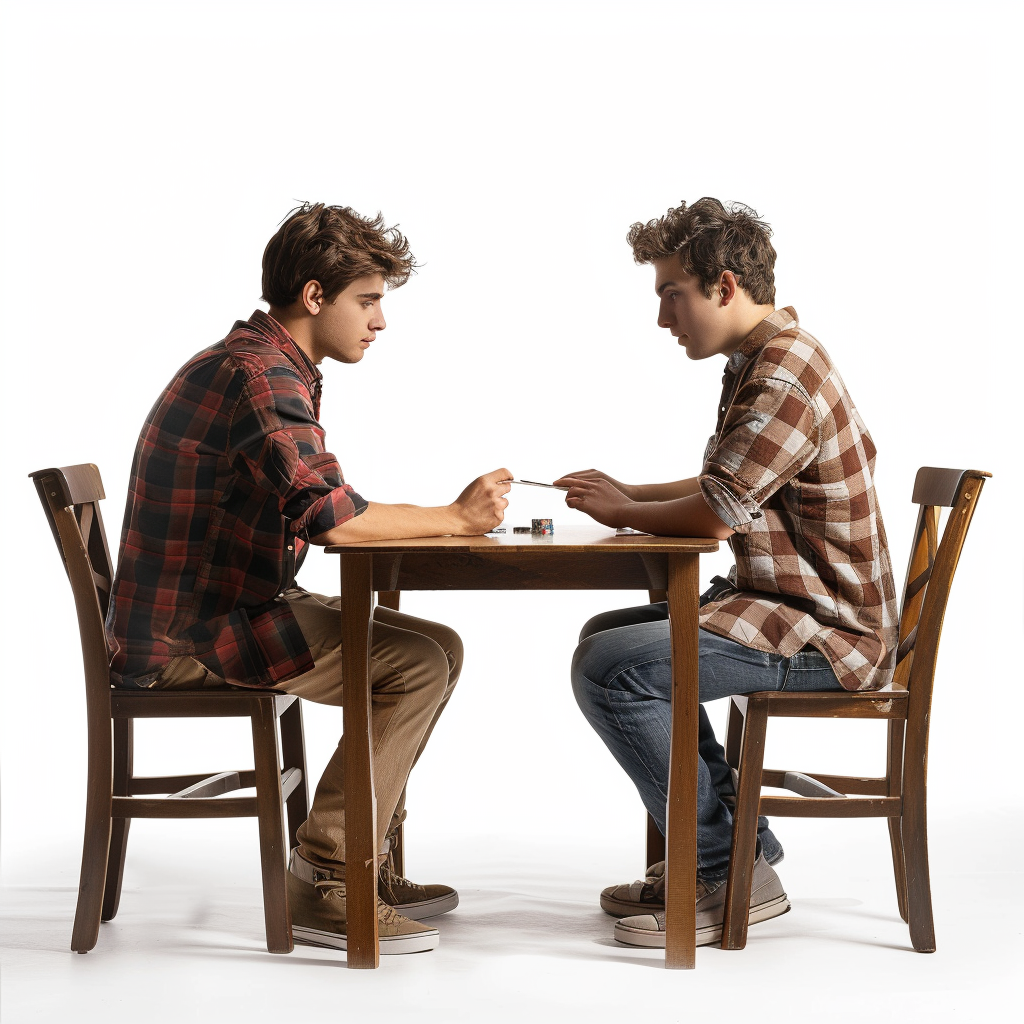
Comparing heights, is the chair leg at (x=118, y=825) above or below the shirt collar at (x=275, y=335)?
below

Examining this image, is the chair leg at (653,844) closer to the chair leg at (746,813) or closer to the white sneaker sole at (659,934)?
the white sneaker sole at (659,934)

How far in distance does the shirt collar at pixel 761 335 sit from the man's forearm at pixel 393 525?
2.24 ft

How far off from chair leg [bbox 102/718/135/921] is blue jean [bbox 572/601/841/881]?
984mm

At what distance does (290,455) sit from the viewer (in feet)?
8.28

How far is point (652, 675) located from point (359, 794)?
0.62m

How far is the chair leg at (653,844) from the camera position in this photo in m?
3.10

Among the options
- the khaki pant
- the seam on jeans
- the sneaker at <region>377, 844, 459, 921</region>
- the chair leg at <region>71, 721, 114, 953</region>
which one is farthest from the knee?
the chair leg at <region>71, 721, 114, 953</region>

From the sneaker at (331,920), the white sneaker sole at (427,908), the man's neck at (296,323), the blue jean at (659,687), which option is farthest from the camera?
the white sneaker sole at (427,908)

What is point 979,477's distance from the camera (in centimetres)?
262

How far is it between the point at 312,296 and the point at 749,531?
102 cm

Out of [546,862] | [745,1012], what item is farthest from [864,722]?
[745,1012]

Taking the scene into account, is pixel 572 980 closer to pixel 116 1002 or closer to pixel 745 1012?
pixel 745 1012

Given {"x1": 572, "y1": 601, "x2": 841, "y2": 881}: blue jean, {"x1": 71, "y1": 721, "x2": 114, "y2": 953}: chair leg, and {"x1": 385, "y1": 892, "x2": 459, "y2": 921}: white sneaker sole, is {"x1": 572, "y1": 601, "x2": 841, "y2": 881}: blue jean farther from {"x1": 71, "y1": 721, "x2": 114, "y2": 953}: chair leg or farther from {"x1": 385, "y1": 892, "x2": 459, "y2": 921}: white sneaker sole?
{"x1": 71, "y1": 721, "x2": 114, "y2": 953}: chair leg

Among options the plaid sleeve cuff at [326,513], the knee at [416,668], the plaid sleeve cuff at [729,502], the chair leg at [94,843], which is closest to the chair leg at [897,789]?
the plaid sleeve cuff at [729,502]
